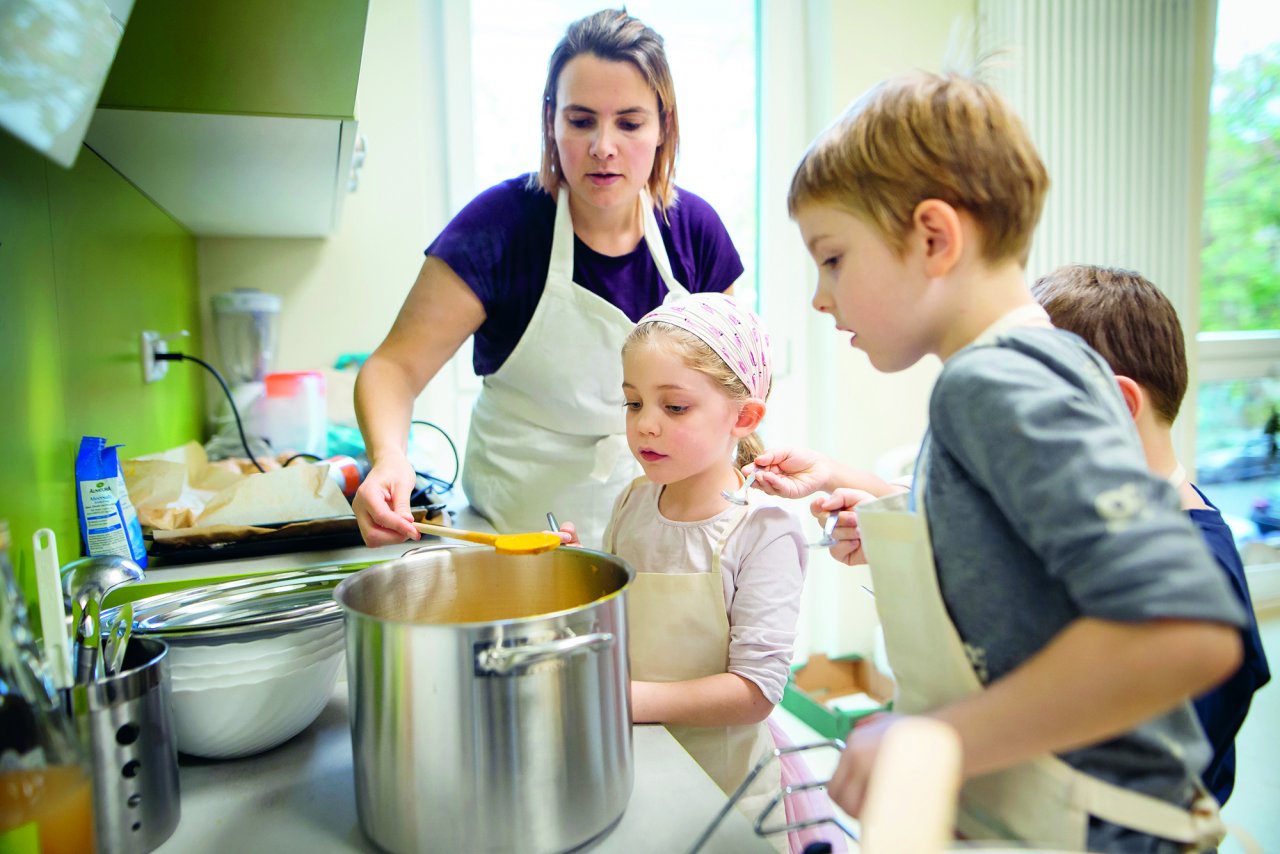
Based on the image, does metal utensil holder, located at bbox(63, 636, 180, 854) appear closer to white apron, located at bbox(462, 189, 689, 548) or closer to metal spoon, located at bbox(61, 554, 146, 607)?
metal spoon, located at bbox(61, 554, 146, 607)

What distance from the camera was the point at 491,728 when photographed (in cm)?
53

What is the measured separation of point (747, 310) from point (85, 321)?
2.85 ft

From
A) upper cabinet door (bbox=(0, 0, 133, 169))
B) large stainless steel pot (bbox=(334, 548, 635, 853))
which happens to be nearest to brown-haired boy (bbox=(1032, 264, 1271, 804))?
large stainless steel pot (bbox=(334, 548, 635, 853))

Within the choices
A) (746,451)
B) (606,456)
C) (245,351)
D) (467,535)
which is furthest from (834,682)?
(467,535)

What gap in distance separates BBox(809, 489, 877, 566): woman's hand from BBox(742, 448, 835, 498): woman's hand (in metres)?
0.11

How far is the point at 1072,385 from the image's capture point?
0.50m

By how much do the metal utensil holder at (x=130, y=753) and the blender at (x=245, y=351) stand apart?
52.5 inches

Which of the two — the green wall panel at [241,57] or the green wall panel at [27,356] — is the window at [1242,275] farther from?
the green wall panel at [27,356]

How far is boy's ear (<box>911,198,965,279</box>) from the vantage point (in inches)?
22.2

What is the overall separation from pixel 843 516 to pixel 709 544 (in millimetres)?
236

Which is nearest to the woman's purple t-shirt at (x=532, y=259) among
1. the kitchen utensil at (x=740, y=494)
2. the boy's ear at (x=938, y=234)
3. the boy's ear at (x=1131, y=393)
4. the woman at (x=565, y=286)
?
the woman at (x=565, y=286)

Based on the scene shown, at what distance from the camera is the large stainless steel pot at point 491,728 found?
52 cm

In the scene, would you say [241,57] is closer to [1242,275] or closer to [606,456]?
[606,456]

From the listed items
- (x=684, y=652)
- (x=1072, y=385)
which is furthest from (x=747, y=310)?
(x=1072, y=385)
